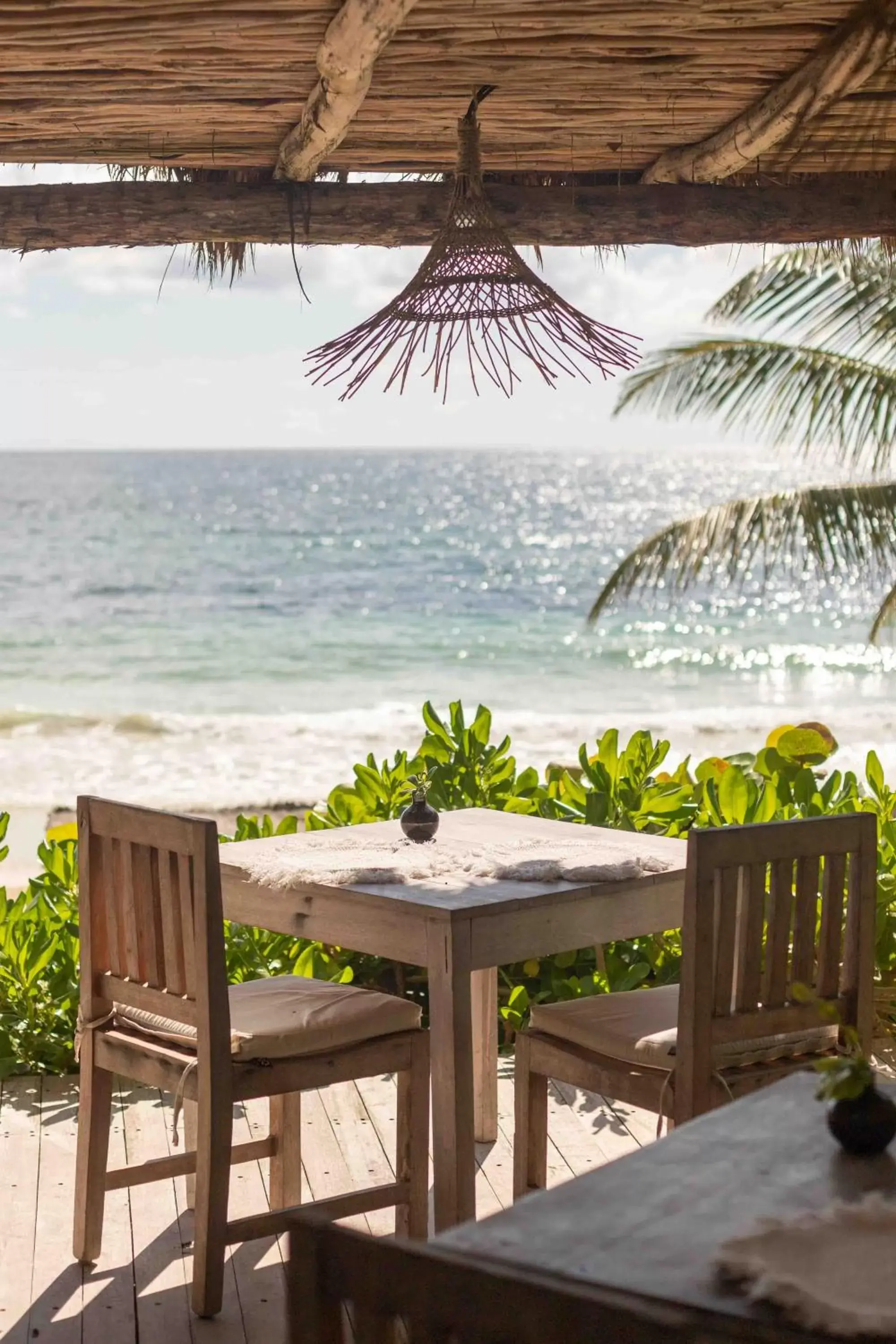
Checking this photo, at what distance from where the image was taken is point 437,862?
315 cm

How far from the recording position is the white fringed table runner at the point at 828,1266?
127 centimetres

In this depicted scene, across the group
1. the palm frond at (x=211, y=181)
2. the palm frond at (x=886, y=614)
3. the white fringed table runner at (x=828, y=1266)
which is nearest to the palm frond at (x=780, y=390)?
the palm frond at (x=886, y=614)

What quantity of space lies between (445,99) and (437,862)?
1.54 metres

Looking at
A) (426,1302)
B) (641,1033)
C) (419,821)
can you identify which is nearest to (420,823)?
(419,821)

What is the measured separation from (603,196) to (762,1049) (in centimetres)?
202

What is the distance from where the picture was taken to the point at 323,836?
348 centimetres

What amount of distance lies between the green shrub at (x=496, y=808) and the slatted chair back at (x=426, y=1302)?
9.22ft

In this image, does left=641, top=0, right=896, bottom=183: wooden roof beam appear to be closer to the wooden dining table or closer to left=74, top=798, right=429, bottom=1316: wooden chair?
the wooden dining table

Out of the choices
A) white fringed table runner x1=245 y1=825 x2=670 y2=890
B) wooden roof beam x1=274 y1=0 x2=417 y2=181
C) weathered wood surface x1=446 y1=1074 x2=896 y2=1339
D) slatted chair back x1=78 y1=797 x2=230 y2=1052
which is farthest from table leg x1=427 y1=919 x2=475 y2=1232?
wooden roof beam x1=274 y1=0 x2=417 y2=181

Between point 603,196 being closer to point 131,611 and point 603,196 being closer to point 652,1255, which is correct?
point 652,1255

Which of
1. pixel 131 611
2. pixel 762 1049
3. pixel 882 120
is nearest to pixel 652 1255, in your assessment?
pixel 762 1049

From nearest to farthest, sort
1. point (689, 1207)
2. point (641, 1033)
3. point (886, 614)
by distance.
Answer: point (689, 1207) → point (641, 1033) → point (886, 614)

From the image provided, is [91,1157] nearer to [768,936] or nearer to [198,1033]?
[198,1033]

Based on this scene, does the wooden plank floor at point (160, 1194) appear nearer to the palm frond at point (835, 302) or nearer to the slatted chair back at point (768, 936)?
the slatted chair back at point (768, 936)
